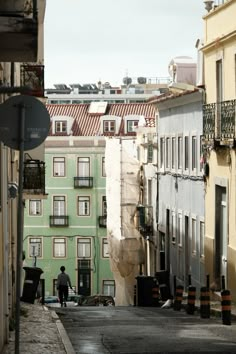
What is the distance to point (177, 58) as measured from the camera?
39094 millimetres

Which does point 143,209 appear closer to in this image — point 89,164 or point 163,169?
point 163,169

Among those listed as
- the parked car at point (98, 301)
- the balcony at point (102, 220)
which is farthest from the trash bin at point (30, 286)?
the balcony at point (102, 220)

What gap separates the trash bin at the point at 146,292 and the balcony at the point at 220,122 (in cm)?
441

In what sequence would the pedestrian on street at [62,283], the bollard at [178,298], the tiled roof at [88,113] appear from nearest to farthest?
the bollard at [178,298] < the pedestrian on street at [62,283] < the tiled roof at [88,113]

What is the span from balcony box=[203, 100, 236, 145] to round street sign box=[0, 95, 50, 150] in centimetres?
1659

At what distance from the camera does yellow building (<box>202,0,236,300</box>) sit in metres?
26.2

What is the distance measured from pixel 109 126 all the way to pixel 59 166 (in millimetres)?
5869

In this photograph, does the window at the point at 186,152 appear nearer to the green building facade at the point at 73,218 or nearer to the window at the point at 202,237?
the window at the point at 202,237

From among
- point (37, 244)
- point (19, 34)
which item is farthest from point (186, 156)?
point (37, 244)

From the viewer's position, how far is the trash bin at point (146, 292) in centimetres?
3015

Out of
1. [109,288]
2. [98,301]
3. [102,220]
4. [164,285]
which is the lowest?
[109,288]

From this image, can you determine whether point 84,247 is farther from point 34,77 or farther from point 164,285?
point 34,77

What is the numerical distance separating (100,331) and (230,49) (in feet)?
36.6

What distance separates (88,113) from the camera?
78688mm
